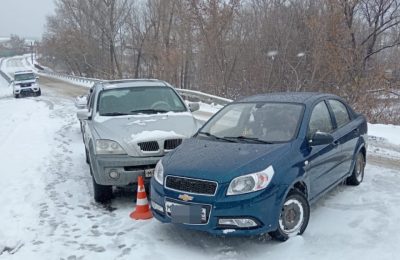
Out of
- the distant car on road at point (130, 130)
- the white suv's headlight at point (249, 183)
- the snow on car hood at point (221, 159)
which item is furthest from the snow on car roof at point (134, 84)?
the white suv's headlight at point (249, 183)

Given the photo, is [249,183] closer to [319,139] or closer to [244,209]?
[244,209]

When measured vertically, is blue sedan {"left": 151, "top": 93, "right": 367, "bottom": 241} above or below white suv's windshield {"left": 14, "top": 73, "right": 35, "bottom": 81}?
above

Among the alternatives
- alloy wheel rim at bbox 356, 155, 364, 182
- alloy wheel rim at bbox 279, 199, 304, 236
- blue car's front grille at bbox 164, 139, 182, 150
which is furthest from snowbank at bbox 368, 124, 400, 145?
alloy wheel rim at bbox 279, 199, 304, 236

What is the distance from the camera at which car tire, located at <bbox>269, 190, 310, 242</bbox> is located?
4.49 m

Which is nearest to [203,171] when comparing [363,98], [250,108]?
[250,108]

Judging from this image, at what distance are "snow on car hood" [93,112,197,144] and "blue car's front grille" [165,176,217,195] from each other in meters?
1.53

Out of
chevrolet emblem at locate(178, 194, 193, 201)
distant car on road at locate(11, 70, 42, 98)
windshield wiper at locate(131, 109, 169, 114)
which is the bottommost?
distant car on road at locate(11, 70, 42, 98)

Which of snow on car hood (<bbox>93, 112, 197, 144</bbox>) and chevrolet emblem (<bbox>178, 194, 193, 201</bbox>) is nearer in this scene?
chevrolet emblem (<bbox>178, 194, 193, 201</bbox>)

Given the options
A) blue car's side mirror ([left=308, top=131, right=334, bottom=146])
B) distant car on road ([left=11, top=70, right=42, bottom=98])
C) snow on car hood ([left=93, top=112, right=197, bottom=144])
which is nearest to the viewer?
blue car's side mirror ([left=308, top=131, right=334, bottom=146])

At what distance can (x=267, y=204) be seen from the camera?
423 centimetres

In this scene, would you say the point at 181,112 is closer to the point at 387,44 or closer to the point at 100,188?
the point at 100,188


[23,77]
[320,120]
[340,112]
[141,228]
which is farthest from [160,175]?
[23,77]

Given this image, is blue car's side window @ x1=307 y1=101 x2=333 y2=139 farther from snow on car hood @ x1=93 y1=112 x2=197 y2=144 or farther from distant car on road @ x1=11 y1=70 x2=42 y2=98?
distant car on road @ x1=11 y1=70 x2=42 y2=98

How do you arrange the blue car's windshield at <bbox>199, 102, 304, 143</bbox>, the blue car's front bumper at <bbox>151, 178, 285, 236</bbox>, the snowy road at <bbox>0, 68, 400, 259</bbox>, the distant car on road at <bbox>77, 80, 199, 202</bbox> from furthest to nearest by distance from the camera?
the distant car on road at <bbox>77, 80, 199, 202</bbox> → the blue car's windshield at <bbox>199, 102, 304, 143</bbox> → the snowy road at <bbox>0, 68, 400, 259</bbox> → the blue car's front bumper at <bbox>151, 178, 285, 236</bbox>
